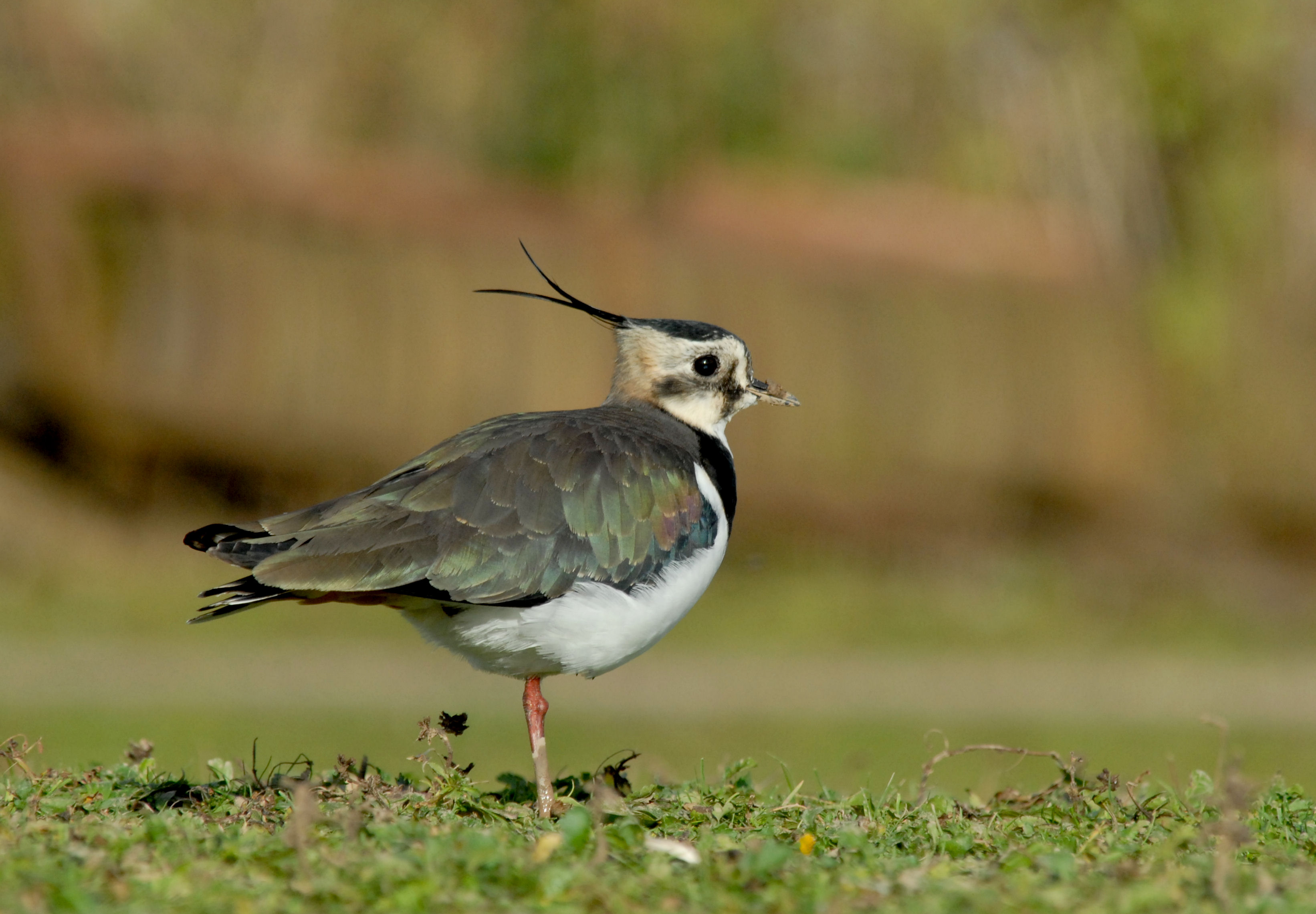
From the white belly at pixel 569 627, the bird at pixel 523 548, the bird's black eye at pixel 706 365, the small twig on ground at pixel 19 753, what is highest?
the bird's black eye at pixel 706 365

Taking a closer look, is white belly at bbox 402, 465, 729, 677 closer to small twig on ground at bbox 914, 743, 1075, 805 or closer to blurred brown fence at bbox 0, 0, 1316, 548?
small twig on ground at bbox 914, 743, 1075, 805

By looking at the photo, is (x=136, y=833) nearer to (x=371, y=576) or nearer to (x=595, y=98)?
(x=371, y=576)

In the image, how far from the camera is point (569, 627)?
5.65 meters

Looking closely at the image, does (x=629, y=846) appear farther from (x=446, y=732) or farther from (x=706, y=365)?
(x=706, y=365)

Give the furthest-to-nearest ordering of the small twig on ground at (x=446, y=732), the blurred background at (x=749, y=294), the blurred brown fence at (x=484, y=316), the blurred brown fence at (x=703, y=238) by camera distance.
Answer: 1. the blurred brown fence at (x=703, y=238)
2. the blurred brown fence at (x=484, y=316)
3. the blurred background at (x=749, y=294)
4. the small twig on ground at (x=446, y=732)

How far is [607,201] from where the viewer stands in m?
20.0

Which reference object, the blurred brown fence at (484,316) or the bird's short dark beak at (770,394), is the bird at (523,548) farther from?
the blurred brown fence at (484,316)

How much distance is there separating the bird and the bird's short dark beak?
25.3 inches

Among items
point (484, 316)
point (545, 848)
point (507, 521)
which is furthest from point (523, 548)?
point (484, 316)

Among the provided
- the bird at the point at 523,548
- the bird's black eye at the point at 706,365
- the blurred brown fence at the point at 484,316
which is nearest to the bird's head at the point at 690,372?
the bird's black eye at the point at 706,365

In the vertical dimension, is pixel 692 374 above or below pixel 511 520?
above

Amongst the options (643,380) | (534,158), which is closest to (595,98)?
(534,158)

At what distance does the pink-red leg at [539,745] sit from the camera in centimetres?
554

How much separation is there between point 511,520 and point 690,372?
1350mm
